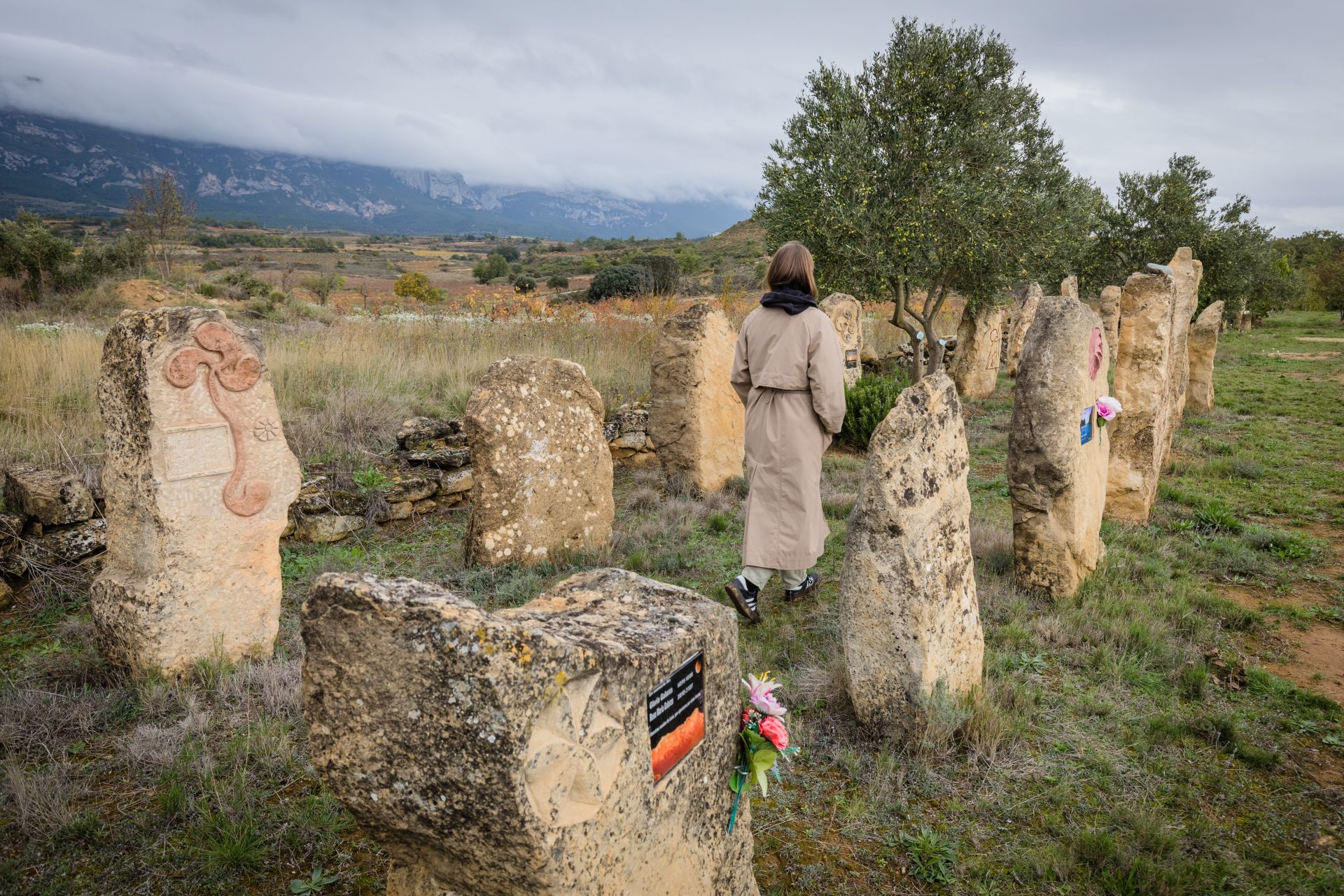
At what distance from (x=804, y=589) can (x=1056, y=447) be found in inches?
73.3

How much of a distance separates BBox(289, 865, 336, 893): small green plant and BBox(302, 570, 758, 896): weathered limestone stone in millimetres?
959

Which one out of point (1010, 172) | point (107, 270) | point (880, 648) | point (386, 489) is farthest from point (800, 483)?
point (107, 270)

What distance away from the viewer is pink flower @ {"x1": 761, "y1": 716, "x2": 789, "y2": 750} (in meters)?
2.10

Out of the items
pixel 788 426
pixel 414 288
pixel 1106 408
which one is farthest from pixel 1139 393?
pixel 414 288

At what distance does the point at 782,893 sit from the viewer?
101 inches

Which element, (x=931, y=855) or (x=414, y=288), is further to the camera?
(x=414, y=288)

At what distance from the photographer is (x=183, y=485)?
366 centimetres

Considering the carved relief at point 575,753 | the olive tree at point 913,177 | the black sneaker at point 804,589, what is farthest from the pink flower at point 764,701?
the olive tree at point 913,177

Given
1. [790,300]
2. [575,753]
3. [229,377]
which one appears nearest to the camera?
[575,753]

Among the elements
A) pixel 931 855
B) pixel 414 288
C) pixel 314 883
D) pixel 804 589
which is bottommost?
pixel 314 883

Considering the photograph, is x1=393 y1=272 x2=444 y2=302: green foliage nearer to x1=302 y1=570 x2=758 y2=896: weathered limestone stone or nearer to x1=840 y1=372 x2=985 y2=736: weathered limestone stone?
x1=840 y1=372 x2=985 y2=736: weathered limestone stone

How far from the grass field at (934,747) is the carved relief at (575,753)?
56.0 inches

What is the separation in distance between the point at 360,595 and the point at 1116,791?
3.28 meters

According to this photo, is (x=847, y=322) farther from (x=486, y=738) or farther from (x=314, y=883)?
(x=486, y=738)
